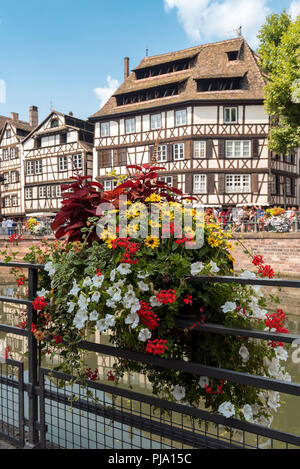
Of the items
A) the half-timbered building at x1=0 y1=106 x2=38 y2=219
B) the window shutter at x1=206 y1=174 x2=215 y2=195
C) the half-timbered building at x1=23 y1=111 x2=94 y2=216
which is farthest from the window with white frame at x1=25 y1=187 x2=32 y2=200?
→ the window shutter at x1=206 y1=174 x2=215 y2=195

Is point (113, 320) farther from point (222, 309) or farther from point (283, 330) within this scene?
point (283, 330)

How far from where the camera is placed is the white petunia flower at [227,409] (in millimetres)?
1778

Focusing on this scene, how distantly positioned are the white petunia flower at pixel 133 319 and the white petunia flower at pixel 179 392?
1.62ft

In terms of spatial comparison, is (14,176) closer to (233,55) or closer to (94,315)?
(233,55)

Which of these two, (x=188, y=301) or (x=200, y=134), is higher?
(x=200, y=134)

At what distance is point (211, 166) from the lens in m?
26.3

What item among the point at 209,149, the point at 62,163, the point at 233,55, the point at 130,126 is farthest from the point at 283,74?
the point at 62,163

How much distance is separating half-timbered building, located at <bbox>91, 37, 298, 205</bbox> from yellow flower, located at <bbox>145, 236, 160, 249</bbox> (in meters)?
22.4

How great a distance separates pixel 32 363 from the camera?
246 cm

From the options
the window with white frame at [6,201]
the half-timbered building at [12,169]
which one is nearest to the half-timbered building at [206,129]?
the half-timbered building at [12,169]

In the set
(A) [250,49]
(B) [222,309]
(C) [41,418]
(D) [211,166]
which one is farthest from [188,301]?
(A) [250,49]

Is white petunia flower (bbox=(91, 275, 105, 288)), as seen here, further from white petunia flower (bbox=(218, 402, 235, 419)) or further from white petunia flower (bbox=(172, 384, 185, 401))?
white petunia flower (bbox=(218, 402, 235, 419))

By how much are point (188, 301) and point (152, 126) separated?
2773 centimetres

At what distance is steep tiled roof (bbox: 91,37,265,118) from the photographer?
26.7m
